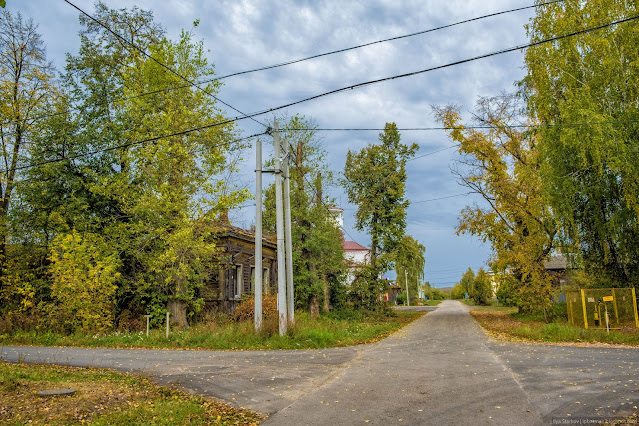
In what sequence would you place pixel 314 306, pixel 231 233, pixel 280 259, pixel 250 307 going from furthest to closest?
1. pixel 314 306
2. pixel 231 233
3. pixel 250 307
4. pixel 280 259

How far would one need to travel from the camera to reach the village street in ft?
19.8

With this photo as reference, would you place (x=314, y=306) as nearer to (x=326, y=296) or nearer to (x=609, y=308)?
(x=326, y=296)

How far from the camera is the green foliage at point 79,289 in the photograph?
1666 centimetres

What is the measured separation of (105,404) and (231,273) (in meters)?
17.7

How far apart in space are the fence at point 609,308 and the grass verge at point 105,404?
16.2 metres

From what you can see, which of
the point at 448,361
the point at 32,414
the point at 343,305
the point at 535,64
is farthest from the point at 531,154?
the point at 32,414

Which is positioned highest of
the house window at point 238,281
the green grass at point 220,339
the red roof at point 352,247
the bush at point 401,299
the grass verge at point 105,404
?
the red roof at point 352,247

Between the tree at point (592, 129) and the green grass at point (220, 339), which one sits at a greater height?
the tree at point (592, 129)

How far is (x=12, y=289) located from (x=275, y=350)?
14.7m

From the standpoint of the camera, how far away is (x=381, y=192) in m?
31.9

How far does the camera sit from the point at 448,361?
1070cm

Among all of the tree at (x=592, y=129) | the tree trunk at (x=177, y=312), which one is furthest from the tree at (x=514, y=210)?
the tree trunk at (x=177, y=312)

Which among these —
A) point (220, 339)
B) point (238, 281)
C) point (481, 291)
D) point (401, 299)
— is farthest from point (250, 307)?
point (401, 299)

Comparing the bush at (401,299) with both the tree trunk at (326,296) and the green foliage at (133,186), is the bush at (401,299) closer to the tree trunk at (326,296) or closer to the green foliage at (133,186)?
the tree trunk at (326,296)
